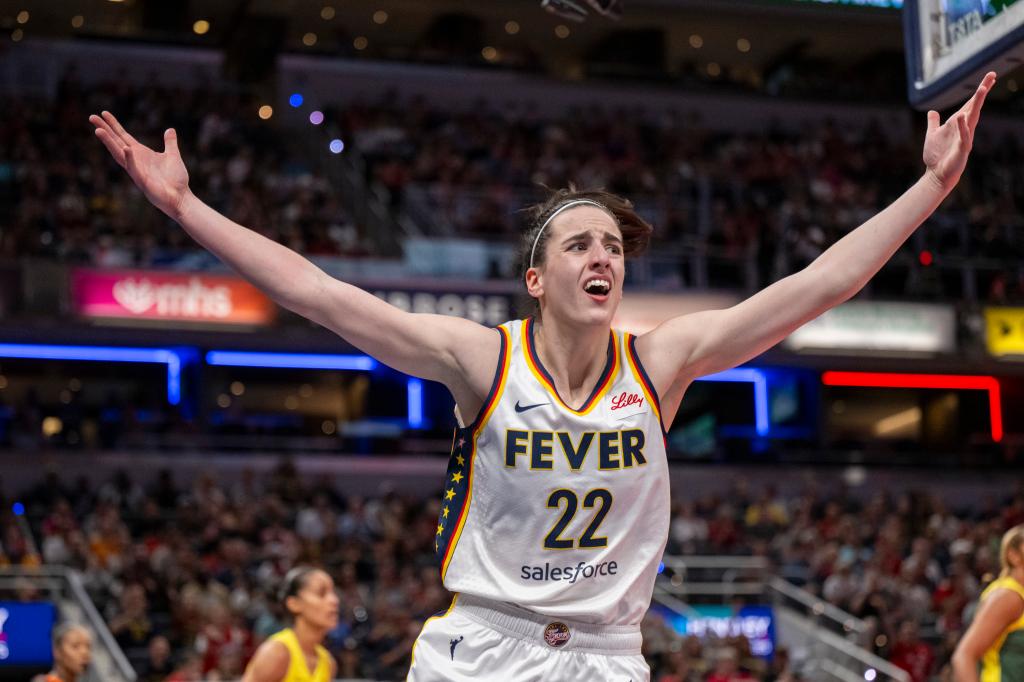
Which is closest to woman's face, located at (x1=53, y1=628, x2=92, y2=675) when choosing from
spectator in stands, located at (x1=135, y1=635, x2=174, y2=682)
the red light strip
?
spectator in stands, located at (x1=135, y1=635, x2=174, y2=682)

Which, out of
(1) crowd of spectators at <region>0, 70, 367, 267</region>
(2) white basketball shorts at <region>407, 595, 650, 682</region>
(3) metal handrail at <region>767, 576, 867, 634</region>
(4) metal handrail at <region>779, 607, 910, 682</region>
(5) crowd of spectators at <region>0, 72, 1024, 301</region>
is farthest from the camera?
(5) crowd of spectators at <region>0, 72, 1024, 301</region>

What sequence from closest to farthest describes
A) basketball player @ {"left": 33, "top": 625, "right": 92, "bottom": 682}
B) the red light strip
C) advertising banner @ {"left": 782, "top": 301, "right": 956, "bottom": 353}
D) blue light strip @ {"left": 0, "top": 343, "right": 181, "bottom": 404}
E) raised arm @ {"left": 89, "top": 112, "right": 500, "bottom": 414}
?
1. raised arm @ {"left": 89, "top": 112, "right": 500, "bottom": 414}
2. basketball player @ {"left": 33, "top": 625, "right": 92, "bottom": 682}
3. advertising banner @ {"left": 782, "top": 301, "right": 956, "bottom": 353}
4. blue light strip @ {"left": 0, "top": 343, "right": 181, "bottom": 404}
5. the red light strip

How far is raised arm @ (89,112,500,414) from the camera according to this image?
3.92 meters

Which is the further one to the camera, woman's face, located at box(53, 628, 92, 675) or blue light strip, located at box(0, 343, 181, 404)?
blue light strip, located at box(0, 343, 181, 404)

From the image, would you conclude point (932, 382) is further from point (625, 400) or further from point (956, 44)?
point (625, 400)

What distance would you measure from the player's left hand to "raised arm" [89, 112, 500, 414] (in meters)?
1.35

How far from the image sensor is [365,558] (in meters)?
18.2

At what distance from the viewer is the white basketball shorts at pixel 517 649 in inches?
→ 150

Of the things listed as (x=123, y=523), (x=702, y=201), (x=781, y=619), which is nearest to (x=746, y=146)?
(x=702, y=201)

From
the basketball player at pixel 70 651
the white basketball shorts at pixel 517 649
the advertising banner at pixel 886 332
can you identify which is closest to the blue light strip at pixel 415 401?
the advertising banner at pixel 886 332

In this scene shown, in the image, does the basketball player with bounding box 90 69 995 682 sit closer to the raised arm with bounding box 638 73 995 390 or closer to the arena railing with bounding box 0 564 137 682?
the raised arm with bounding box 638 73 995 390

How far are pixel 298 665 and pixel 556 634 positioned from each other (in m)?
3.67

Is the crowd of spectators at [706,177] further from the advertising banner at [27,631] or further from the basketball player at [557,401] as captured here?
the basketball player at [557,401]

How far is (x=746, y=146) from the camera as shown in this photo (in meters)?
28.3
